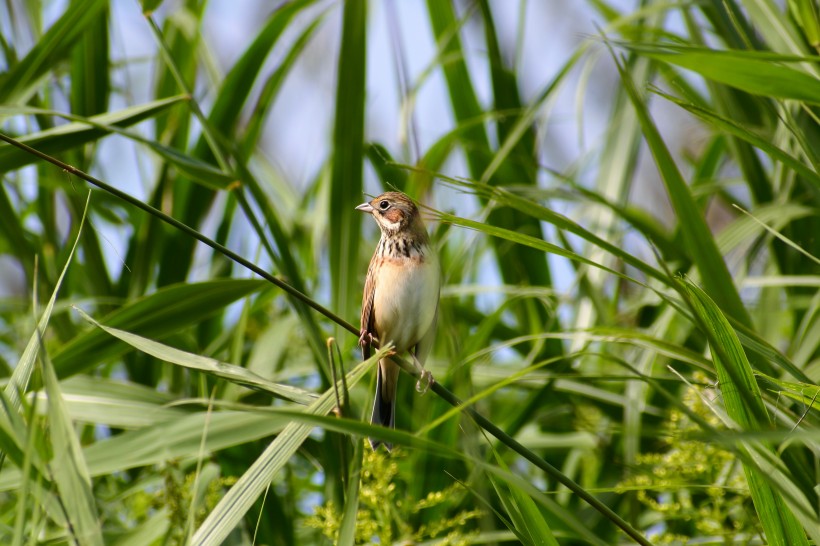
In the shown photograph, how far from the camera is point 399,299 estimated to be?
9.71 ft

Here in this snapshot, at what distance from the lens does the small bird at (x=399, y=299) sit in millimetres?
2871

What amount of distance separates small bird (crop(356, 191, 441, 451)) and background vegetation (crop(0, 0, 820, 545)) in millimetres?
105

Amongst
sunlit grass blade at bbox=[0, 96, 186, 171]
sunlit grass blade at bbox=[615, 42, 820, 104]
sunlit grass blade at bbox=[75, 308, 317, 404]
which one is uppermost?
sunlit grass blade at bbox=[0, 96, 186, 171]

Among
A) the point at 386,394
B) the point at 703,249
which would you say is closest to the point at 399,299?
the point at 386,394

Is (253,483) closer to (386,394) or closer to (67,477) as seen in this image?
(67,477)

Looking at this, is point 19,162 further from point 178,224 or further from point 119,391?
point 178,224

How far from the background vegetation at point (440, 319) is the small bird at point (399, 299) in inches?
4.1

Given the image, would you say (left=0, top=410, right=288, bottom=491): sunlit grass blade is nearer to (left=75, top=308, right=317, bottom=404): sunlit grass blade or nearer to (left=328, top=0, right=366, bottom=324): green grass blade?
(left=75, top=308, right=317, bottom=404): sunlit grass blade

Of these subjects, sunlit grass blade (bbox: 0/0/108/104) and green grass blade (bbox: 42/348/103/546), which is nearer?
green grass blade (bbox: 42/348/103/546)

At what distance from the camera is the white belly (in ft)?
9.37

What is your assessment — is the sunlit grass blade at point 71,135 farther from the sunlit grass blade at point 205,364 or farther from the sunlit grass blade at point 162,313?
the sunlit grass blade at point 205,364

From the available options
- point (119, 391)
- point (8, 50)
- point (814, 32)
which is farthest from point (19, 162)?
point (814, 32)

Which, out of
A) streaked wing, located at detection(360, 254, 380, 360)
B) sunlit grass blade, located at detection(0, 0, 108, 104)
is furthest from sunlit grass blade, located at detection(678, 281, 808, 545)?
sunlit grass blade, located at detection(0, 0, 108, 104)

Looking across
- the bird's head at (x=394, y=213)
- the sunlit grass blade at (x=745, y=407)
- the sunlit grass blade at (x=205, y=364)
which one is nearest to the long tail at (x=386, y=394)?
the bird's head at (x=394, y=213)
